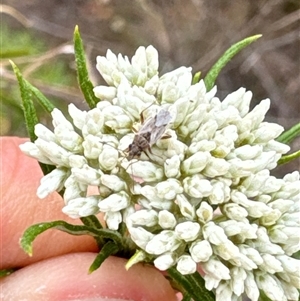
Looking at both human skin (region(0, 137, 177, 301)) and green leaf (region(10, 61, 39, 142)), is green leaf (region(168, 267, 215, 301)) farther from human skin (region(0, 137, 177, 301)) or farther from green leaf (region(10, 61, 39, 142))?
green leaf (region(10, 61, 39, 142))

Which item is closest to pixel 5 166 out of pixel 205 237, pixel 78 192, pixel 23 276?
pixel 23 276

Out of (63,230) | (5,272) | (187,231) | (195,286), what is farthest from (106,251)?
(5,272)

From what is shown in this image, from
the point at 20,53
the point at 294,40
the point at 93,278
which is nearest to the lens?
the point at 93,278

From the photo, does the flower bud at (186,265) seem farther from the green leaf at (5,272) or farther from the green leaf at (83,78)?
the green leaf at (5,272)

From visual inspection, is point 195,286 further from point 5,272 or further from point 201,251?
point 5,272

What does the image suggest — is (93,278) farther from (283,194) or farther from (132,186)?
(283,194)

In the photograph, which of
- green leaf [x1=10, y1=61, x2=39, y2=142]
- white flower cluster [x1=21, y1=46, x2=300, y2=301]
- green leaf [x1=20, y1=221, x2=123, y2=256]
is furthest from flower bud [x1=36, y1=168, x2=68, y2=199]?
green leaf [x1=10, y1=61, x2=39, y2=142]
